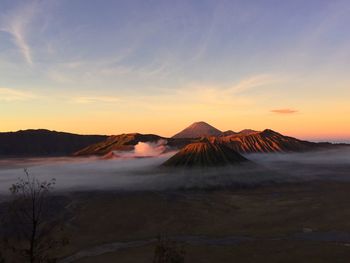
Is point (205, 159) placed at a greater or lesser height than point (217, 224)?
greater

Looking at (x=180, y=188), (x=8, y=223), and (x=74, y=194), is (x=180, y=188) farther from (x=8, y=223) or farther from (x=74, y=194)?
(x=8, y=223)

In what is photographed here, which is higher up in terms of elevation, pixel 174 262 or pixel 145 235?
pixel 174 262

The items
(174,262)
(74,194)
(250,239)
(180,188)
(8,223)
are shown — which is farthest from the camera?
(180,188)

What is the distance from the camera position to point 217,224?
286ft

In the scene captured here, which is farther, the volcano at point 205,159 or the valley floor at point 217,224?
the volcano at point 205,159

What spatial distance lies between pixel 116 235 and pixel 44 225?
19762 mm

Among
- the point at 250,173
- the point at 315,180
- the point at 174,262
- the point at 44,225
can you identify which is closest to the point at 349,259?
the point at 174,262

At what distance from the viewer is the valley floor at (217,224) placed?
6325 centimetres

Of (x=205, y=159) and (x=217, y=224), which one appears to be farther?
(x=205, y=159)

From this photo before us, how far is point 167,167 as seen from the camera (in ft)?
619

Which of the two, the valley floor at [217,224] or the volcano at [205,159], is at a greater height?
the volcano at [205,159]

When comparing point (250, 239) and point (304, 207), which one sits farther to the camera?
point (304, 207)

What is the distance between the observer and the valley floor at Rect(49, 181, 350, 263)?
208 ft

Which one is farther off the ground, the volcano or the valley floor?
the volcano
